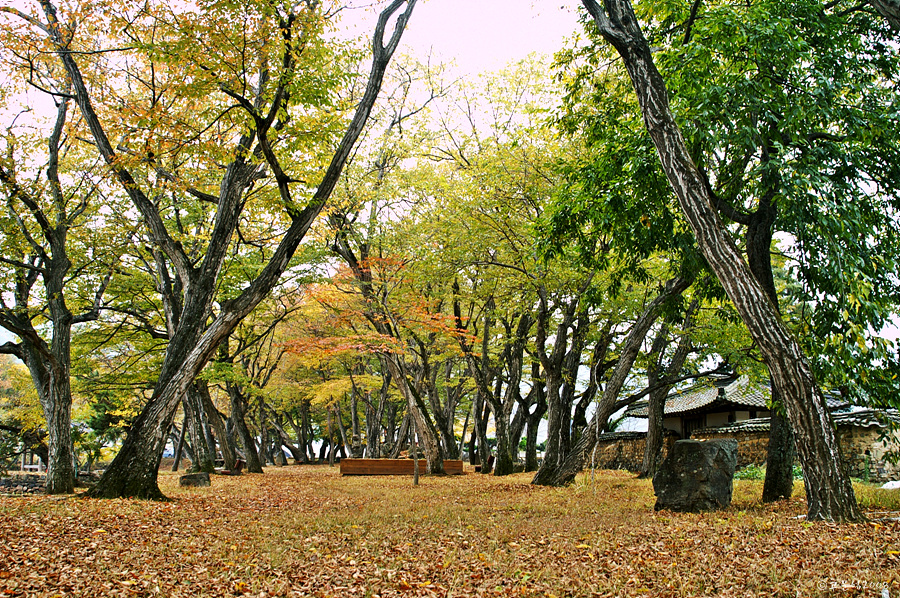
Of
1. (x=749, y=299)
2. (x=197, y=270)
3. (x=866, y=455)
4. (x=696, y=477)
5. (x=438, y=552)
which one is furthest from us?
(x=866, y=455)

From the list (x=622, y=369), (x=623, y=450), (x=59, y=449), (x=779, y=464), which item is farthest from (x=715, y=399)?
(x=59, y=449)

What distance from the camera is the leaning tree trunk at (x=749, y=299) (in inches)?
212

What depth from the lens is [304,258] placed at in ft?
48.4

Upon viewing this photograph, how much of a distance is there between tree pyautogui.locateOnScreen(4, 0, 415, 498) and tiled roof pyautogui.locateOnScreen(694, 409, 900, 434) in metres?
9.57

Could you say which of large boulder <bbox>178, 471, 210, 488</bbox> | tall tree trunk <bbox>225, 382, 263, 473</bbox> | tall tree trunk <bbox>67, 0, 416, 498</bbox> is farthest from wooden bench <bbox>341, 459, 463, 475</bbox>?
tall tree trunk <bbox>67, 0, 416, 498</bbox>

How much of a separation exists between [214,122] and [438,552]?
6.89 m

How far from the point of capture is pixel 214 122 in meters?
8.30

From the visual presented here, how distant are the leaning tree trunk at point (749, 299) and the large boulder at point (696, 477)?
1.64 meters

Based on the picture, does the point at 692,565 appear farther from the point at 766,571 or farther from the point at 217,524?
the point at 217,524

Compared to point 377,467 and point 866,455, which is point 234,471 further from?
point 866,455

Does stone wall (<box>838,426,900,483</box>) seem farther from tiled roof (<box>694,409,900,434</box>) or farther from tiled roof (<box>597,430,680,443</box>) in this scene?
tiled roof (<box>597,430,680,443</box>)

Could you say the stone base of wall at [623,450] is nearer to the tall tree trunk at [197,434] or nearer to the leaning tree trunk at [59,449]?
the tall tree trunk at [197,434]

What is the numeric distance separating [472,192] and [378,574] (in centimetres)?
872

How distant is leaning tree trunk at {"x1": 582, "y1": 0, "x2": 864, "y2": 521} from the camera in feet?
17.7
